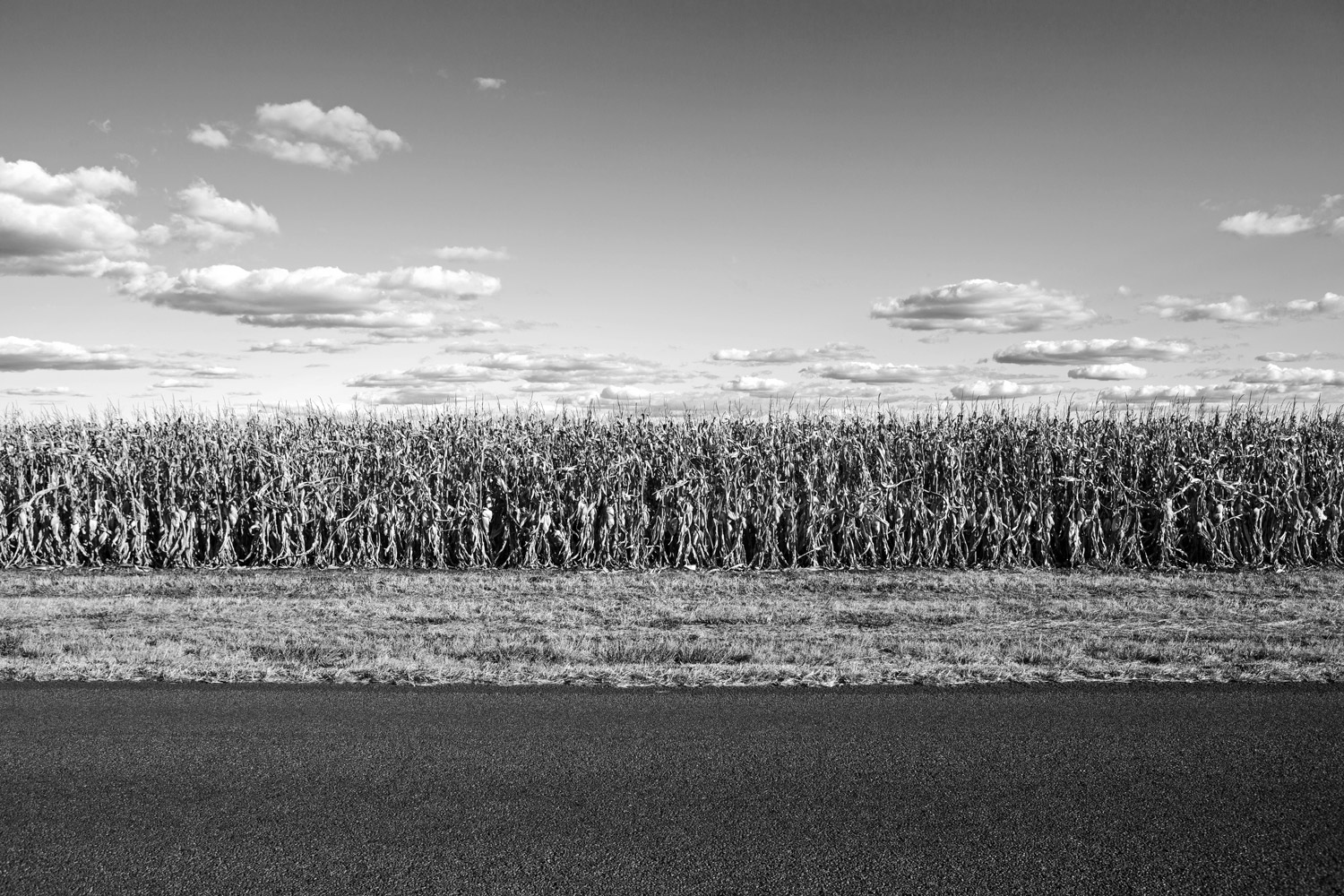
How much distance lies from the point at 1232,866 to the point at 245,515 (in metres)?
14.7

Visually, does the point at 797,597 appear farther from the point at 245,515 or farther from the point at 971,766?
the point at 245,515

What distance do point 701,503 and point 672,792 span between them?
10.5 metres

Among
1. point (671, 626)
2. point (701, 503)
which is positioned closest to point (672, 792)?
point (671, 626)

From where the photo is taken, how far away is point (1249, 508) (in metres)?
15.7

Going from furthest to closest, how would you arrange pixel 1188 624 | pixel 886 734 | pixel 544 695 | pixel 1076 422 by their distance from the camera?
pixel 1076 422, pixel 1188 624, pixel 544 695, pixel 886 734

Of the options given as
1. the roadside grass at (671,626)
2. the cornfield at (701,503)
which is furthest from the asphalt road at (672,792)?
the cornfield at (701,503)

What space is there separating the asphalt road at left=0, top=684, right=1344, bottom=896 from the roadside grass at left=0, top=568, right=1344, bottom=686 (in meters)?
0.77

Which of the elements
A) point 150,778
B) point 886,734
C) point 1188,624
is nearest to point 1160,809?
point 886,734

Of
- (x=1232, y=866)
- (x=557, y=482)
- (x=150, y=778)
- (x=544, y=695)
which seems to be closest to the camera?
(x=1232, y=866)

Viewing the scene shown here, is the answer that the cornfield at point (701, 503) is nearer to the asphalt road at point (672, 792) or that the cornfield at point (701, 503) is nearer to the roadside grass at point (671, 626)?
the roadside grass at point (671, 626)

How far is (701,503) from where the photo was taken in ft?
50.5

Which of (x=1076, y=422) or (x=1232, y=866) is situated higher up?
(x=1076, y=422)

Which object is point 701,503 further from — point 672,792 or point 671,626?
point 672,792

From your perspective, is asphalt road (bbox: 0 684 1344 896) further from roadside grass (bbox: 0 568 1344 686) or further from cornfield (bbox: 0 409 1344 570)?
cornfield (bbox: 0 409 1344 570)
